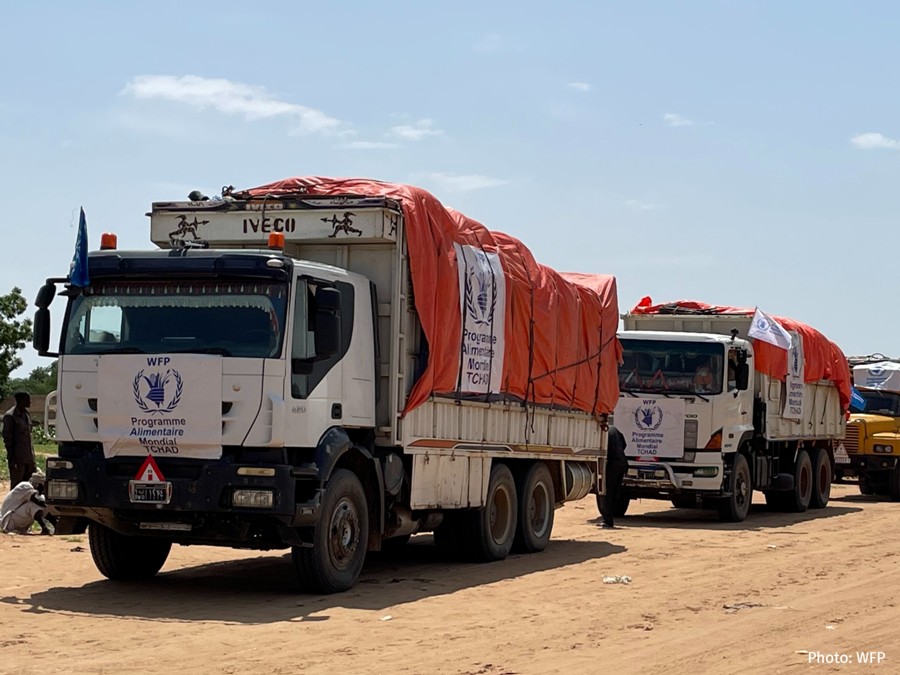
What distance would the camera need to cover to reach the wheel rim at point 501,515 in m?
15.8

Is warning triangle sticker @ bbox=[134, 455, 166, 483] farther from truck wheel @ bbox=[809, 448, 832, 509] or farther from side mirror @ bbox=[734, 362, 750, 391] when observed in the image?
truck wheel @ bbox=[809, 448, 832, 509]

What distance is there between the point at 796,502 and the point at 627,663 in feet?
55.6

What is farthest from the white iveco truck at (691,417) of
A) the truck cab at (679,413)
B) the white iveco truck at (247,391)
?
Answer: the white iveco truck at (247,391)

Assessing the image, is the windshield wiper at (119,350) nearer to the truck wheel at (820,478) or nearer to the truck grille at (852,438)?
the truck wheel at (820,478)

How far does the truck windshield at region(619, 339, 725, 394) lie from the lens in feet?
70.0

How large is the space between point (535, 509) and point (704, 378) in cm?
543

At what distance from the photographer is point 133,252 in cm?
1199

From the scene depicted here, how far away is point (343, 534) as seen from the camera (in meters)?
12.2

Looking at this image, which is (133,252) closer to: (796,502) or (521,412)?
(521,412)

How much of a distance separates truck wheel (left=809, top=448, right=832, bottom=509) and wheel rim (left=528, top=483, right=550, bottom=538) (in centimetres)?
1074

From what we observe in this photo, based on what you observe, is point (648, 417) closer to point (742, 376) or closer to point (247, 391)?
point (742, 376)

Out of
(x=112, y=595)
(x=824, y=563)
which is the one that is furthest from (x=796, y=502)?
(x=112, y=595)

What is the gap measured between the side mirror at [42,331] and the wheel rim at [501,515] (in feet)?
19.0

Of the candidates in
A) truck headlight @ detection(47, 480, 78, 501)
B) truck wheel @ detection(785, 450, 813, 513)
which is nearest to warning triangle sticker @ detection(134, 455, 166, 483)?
truck headlight @ detection(47, 480, 78, 501)
